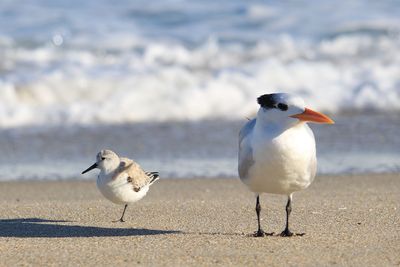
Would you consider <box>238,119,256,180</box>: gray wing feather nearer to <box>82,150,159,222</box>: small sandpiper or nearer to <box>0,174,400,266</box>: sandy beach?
<box>0,174,400,266</box>: sandy beach

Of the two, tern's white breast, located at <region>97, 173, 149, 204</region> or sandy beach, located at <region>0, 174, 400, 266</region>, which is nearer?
sandy beach, located at <region>0, 174, 400, 266</region>

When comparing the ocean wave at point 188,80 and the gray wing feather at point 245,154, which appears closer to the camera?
the gray wing feather at point 245,154

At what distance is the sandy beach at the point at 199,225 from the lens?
17.0ft

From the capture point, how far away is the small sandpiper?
6.52 m

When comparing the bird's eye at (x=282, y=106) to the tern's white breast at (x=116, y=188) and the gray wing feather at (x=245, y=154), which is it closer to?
the gray wing feather at (x=245, y=154)

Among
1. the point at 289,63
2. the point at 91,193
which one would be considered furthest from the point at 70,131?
the point at 289,63

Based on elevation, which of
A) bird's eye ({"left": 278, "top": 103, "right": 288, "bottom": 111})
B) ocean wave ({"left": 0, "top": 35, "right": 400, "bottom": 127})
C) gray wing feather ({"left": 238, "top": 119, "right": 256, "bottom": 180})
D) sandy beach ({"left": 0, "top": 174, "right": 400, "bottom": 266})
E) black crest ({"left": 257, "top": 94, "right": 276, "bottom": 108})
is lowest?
ocean wave ({"left": 0, "top": 35, "right": 400, "bottom": 127})

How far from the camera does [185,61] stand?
15.7m

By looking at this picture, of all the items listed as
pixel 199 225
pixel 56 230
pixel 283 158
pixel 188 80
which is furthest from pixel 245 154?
pixel 188 80

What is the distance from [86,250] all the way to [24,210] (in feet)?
5.84

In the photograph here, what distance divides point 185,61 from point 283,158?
34.2ft

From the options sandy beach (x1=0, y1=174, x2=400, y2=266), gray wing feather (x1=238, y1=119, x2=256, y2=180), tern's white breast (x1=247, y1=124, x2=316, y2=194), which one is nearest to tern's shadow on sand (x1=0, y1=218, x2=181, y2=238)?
sandy beach (x1=0, y1=174, x2=400, y2=266)

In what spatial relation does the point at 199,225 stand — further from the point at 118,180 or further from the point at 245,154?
the point at 245,154

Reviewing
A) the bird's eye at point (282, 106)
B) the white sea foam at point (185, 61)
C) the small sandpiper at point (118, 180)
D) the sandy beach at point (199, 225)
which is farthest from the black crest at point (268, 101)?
the white sea foam at point (185, 61)
